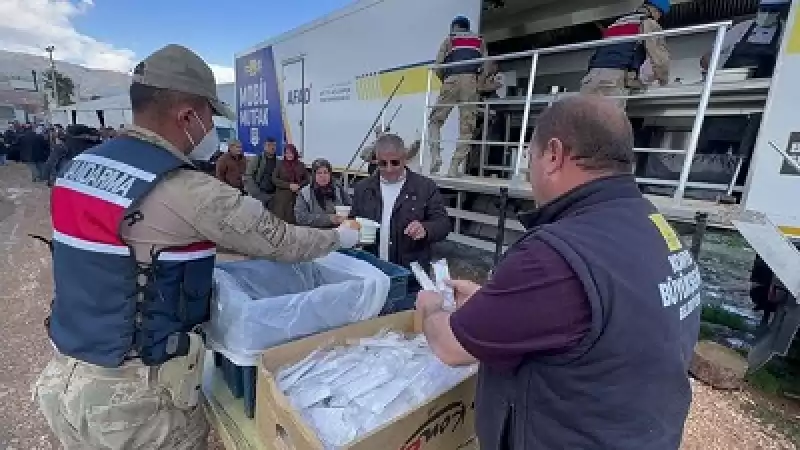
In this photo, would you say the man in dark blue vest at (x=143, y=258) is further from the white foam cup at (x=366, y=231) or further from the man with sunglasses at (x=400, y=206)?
the man with sunglasses at (x=400, y=206)

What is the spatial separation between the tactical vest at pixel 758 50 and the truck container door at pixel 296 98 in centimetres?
631

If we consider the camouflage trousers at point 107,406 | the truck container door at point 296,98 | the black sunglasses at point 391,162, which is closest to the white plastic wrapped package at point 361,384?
the camouflage trousers at point 107,406

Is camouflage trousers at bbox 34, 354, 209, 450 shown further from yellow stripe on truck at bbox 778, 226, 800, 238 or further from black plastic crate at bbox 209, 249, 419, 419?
yellow stripe on truck at bbox 778, 226, 800, 238

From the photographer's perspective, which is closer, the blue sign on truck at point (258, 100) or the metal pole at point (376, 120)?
the metal pole at point (376, 120)

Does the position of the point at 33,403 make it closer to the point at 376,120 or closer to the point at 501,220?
the point at 501,220

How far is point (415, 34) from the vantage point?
5.25 meters

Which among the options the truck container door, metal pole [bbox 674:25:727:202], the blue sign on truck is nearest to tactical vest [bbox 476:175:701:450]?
metal pole [bbox 674:25:727:202]

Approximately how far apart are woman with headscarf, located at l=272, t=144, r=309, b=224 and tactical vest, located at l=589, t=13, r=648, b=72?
4337 mm

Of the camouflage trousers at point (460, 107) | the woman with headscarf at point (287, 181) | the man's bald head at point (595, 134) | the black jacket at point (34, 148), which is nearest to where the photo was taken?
the man's bald head at point (595, 134)

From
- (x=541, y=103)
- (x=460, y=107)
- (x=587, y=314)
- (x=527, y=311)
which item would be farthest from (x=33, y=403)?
(x=541, y=103)

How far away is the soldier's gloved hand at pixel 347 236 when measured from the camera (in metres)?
1.60

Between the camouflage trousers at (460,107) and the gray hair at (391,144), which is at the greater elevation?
the camouflage trousers at (460,107)

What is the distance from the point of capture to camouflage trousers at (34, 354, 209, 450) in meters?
1.25

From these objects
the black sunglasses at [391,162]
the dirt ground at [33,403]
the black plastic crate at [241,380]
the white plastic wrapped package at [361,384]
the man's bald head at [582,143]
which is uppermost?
the man's bald head at [582,143]
